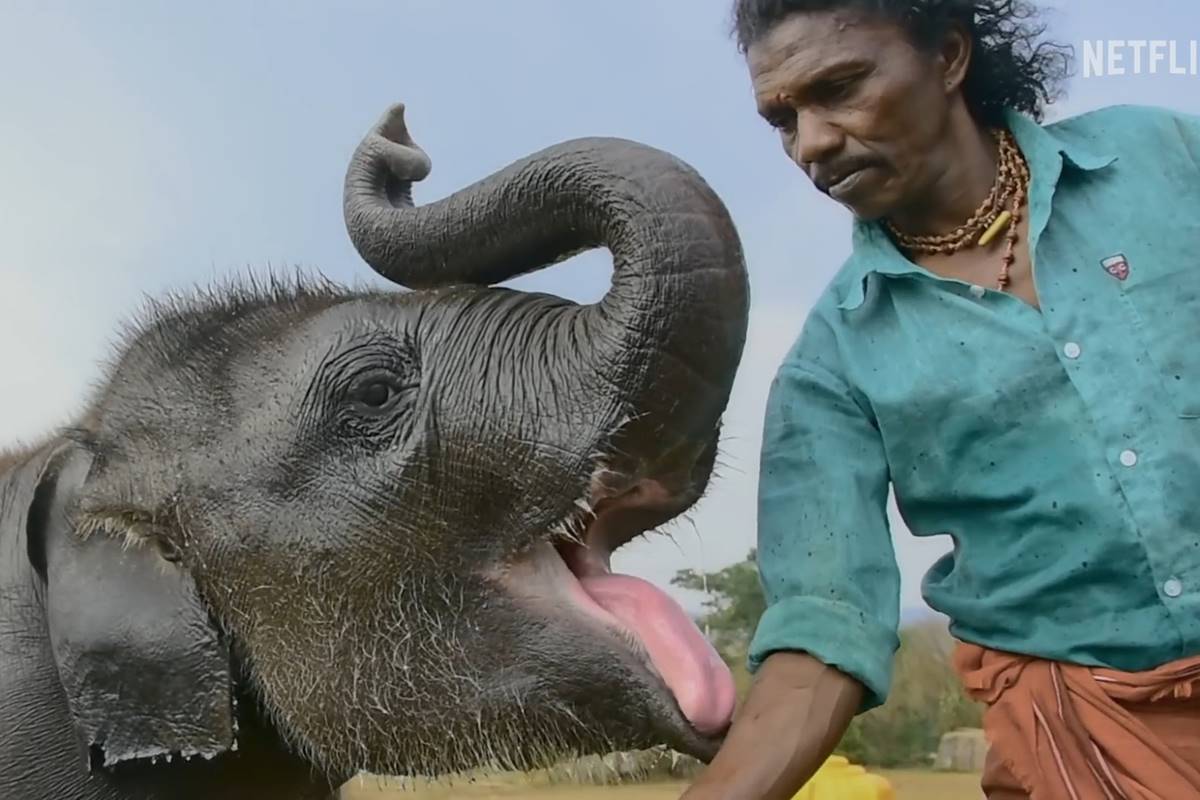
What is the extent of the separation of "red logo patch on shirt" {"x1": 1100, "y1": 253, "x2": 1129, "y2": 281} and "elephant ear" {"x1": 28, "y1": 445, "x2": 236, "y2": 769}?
0.90 m

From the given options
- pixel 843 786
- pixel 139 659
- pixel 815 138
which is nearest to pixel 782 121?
pixel 815 138

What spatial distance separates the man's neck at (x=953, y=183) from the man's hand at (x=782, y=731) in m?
0.44

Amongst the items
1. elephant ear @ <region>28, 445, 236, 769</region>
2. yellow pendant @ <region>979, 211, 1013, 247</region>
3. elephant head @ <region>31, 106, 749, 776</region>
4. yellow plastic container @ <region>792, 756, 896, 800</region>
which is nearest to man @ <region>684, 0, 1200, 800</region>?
yellow pendant @ <region>979, 211, 1013, 247</region>

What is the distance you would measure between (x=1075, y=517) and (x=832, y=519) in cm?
21

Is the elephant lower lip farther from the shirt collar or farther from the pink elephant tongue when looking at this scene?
the shirt collar

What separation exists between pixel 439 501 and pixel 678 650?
0.26m

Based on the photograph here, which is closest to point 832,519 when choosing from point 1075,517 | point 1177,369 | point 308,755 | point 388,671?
point 1075,517

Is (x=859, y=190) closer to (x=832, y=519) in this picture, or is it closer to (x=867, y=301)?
(x=867, y=301)

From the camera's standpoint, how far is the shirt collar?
1176mm

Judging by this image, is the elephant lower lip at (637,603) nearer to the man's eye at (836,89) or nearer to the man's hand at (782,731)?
the man's hand at (782,731)

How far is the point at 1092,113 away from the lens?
4.13 feet

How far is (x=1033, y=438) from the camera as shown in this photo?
1122mm

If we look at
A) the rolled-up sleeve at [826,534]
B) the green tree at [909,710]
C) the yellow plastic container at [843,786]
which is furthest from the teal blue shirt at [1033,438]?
the green tree at [909,710]

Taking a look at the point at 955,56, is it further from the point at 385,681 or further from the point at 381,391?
the point at 385,681
